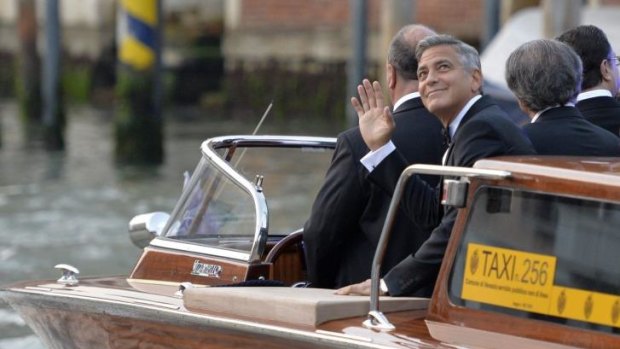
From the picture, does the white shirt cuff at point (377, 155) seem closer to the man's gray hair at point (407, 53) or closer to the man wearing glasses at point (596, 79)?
the man's gray hair at point (407, 53)

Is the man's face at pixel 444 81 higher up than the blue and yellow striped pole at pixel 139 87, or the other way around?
the man's face at pixel 444 81

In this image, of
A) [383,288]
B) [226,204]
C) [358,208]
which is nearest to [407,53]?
[358,208]

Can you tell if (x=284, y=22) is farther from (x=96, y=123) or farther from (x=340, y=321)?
(x=340, y=321)

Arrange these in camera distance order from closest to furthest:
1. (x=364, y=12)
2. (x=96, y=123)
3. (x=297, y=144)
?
(x=297, y=144) → (x=364, y=12) → (x=96, y=123)

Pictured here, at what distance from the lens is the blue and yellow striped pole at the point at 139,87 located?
53.3ft

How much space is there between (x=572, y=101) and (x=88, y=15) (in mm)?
25185

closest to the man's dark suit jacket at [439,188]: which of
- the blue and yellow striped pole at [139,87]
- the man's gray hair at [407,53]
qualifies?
the man's gray hair at [407,53]

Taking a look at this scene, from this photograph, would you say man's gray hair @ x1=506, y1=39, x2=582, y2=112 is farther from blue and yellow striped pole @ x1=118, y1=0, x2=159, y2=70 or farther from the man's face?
blue and yellow striped pole @ x1=118, y1=0, x2=159, y2=70

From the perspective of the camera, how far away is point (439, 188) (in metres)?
4.65

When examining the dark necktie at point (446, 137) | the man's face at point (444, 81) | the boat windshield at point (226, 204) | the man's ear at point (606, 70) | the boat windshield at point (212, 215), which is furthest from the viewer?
the boat windshield at point (212, 215)

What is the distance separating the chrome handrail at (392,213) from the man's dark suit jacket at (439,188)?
0.77ft

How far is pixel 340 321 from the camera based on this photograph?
4254mm

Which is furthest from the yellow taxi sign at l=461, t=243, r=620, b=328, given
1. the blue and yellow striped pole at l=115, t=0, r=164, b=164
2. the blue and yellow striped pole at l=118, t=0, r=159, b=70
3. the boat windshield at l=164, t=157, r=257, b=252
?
the blue and yellow striped pole at l=118, t=0, r=159, b=70

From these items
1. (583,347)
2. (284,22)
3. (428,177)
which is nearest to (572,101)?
(428,177)
